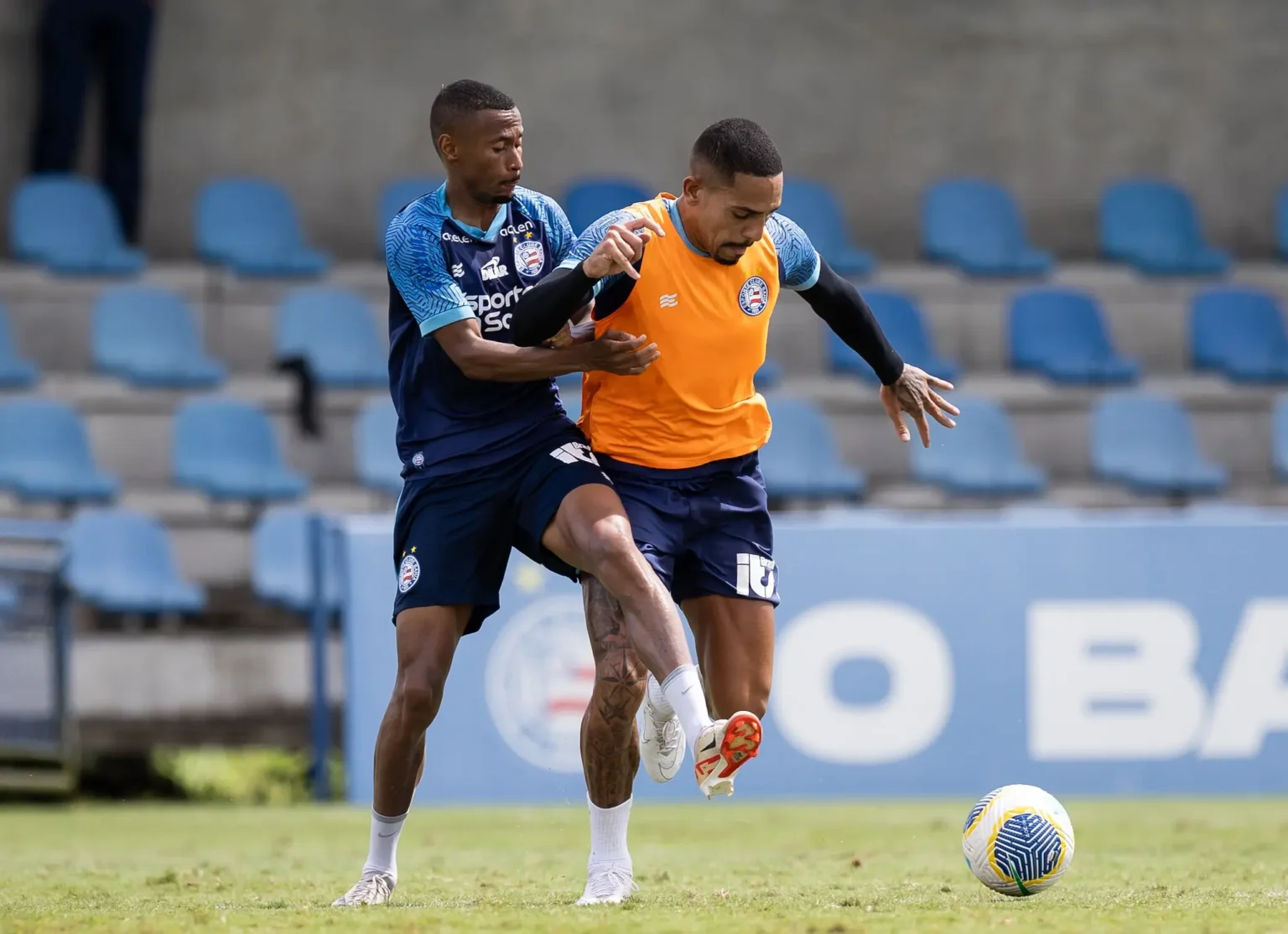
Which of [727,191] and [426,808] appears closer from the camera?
[727,191]

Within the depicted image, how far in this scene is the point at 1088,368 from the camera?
15.8m

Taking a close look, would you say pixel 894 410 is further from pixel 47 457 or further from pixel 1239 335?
pixel 1239 335

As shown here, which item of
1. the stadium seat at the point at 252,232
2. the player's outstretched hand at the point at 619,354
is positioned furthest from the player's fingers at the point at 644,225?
the stadium seat at the point at 252,232

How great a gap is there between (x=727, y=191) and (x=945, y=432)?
859cm

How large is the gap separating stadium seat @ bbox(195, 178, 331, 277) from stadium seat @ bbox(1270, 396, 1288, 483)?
25.7 feet

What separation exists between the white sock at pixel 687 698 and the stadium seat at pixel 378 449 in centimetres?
801

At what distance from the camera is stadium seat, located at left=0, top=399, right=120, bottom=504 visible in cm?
1330

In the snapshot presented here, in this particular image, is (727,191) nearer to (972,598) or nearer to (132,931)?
(132,931)

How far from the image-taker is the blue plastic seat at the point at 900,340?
15234 mm

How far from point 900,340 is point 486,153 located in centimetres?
945

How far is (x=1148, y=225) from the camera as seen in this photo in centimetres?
1720

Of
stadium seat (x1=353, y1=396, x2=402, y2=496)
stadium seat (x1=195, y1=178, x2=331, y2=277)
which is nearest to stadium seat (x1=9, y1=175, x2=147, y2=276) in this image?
stadium seat (x1=195, y1=178, x2=331, y2=277)

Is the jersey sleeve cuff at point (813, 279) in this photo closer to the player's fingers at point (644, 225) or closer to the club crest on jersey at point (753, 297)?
the club crest on jersey at point (753, 297)

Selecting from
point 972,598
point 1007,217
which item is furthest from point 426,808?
point 1007,217
